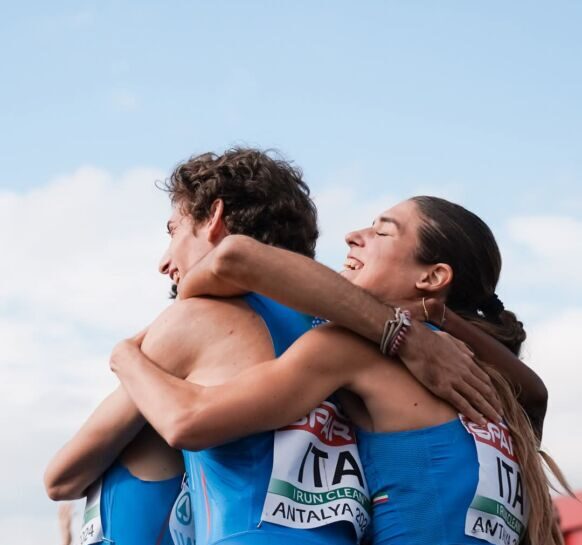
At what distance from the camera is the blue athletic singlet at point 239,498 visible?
3445 mm

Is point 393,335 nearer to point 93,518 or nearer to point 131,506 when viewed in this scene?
point 131,506

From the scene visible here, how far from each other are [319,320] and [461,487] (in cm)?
84

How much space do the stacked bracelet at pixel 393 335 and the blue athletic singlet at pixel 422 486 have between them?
0.87ft

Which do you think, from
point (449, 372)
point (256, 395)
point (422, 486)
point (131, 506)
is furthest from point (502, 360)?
point (131, 506)

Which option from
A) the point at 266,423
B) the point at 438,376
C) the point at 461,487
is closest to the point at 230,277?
the point at 266,423

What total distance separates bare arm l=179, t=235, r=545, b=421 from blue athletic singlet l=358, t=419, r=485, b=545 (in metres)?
0.17

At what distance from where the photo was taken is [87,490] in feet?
13.9

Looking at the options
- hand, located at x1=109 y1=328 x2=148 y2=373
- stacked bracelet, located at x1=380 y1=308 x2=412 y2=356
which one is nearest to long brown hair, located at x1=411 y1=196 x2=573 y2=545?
stacked bracelet, located at x1=380 y1=308 x2=412 y2=356

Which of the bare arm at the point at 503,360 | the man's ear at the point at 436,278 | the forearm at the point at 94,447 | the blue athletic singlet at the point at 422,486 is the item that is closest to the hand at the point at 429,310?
the bare arm at the point at 503,360

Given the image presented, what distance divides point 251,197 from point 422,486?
1.40 m

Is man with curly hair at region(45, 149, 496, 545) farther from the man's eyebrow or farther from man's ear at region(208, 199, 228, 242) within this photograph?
the man's eyebrow

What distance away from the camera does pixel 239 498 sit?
3512 mm

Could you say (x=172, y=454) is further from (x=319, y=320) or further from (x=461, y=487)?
(x=461, y=487)

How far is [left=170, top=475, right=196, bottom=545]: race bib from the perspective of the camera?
4195 millimetres
